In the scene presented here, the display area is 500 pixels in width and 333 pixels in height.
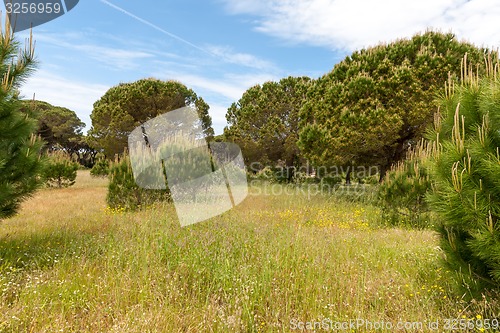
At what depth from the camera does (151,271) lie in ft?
12.5

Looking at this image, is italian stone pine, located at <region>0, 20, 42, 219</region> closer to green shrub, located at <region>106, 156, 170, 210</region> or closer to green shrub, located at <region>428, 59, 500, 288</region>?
green shrub, located at <region>106, 156, 170, 210</region>

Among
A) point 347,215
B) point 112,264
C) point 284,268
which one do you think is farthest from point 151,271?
point 347,215

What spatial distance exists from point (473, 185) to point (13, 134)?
6224 millimetres

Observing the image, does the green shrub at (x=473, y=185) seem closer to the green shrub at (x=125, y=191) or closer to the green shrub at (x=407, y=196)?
the green shrub at (x=407, y=196)

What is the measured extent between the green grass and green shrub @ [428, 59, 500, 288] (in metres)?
0.35

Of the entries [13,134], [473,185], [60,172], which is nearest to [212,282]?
[473,185]

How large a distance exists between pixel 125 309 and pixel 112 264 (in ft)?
3.77

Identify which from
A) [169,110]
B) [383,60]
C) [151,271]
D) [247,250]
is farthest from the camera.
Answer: [169,110]

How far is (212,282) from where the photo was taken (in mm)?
3619

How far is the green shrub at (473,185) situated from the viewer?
2.63 meters

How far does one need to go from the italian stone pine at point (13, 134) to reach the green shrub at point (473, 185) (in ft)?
19.0

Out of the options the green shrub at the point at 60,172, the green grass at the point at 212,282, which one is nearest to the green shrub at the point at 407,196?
the green grass at the point at 212,282

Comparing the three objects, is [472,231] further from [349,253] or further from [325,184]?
[325,184]

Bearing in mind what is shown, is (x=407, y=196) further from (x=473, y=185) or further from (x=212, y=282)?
(x=212, y=282)
